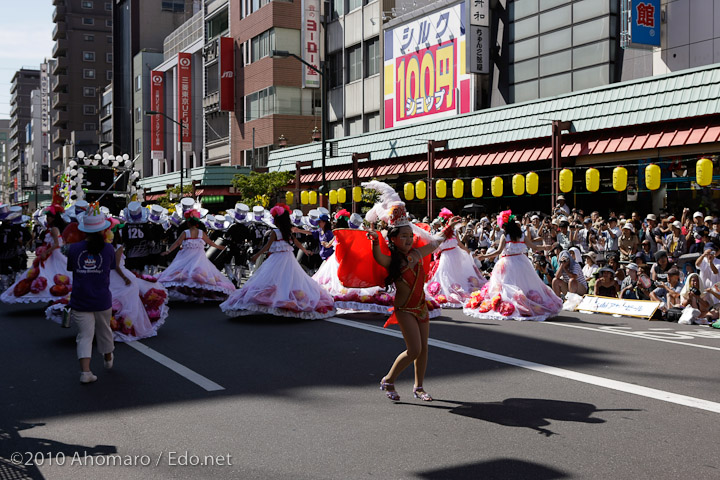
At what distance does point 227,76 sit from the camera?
56656 mm

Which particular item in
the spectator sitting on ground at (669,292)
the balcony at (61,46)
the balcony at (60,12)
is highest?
the balcony at (60,12)

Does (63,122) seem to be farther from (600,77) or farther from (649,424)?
(649,424)

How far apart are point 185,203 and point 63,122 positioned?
117833 mm

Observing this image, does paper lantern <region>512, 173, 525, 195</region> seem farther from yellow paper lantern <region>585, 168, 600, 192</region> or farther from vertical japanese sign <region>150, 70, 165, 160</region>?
vertical japanese sign <region>150, 70, 165, 160</region>

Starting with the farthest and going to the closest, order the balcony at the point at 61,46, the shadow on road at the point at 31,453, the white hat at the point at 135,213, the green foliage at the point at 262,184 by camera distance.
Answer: the balcony at the point at 61,46, the green foliage at the point at 262,184, the white hat at the point at 135,213, the shadow on road at the point at 31,453

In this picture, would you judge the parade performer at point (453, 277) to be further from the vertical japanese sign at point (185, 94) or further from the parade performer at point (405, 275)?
the vertical japanese sign at point (185, 94)

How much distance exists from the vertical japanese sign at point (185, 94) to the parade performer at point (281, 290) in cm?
5691

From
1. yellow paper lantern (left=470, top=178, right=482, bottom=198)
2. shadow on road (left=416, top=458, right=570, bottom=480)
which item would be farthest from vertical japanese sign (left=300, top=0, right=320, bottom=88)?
shadow on road (left=416, top=458, right=570, bottom=480)

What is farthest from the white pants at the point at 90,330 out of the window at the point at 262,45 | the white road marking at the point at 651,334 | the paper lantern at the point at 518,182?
the window at the point at 262,45

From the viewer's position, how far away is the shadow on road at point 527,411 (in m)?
6.16

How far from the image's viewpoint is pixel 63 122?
122 m

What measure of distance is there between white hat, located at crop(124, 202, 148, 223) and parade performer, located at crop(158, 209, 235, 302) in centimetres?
101

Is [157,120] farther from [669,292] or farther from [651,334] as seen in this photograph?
[651,334]

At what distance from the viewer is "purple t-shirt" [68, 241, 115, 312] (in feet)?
25.0
